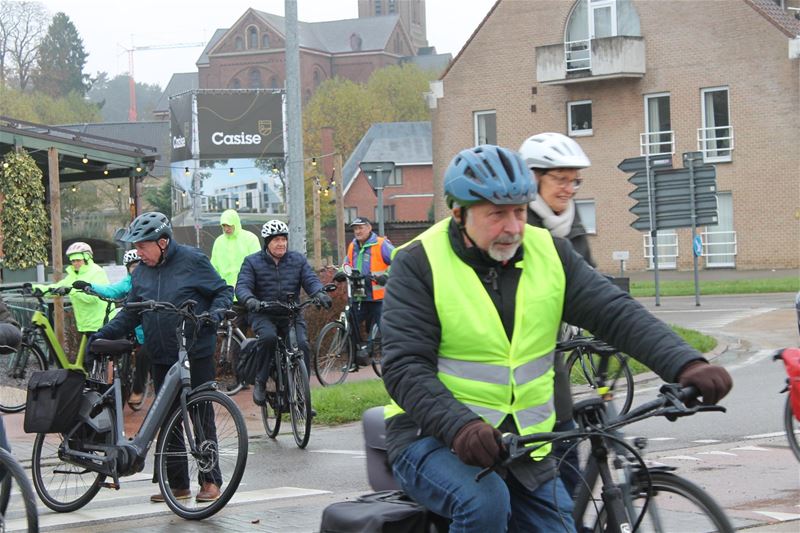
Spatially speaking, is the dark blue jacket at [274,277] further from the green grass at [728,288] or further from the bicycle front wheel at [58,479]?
the green grass at [728,288]

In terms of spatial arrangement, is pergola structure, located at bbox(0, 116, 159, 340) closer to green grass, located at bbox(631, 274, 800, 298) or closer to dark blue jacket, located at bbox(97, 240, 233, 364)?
green grass, located at bbox(631, 274, 800, 298)

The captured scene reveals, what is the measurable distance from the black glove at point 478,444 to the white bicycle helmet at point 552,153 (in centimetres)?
211

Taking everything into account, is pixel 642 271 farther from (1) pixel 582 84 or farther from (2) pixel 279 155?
(2) pixel 279 155

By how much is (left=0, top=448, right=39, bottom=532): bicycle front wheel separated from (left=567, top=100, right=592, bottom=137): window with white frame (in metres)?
40.7

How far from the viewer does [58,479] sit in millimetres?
8211

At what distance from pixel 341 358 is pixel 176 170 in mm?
23779

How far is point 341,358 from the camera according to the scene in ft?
50.9

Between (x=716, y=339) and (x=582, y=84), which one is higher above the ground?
(x=582, y=84)

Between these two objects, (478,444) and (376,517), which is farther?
(376,517)

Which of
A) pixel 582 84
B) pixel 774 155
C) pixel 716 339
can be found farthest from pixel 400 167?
pixel 716 339

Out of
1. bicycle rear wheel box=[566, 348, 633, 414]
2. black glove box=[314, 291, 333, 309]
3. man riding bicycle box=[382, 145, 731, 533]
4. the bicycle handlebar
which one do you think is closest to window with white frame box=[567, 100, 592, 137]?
bicycle rear wheel box=[566, 348, 633, 414]

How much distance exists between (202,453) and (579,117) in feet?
130

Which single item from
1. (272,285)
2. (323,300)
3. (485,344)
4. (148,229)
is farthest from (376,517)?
(272,285)

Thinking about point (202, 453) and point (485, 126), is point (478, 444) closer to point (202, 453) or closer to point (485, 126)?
point (202, 453)
